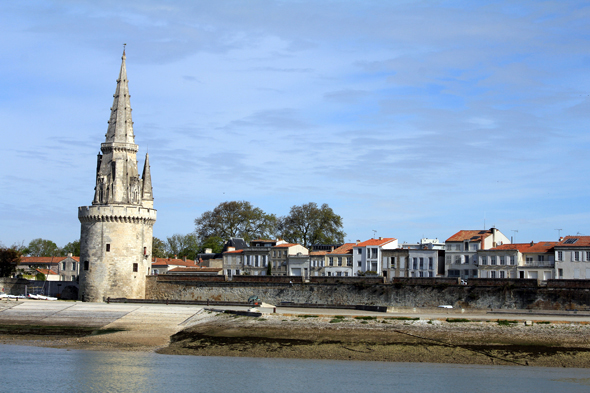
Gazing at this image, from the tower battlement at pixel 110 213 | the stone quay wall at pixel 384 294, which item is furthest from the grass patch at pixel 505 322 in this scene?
the tower battlement at pixel 110 213

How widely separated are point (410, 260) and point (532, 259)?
36.4ft

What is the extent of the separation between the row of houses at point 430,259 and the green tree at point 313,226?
960 cm

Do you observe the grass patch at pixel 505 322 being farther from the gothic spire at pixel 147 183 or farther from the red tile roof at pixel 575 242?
the gothic spire at pixel 147 183

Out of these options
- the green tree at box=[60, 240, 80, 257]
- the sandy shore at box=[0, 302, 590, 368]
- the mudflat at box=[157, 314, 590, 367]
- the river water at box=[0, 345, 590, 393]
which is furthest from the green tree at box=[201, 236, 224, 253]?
the river water at box=[0, 345, 590, 393]

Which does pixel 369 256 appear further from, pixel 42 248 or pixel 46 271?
pixel 42 248

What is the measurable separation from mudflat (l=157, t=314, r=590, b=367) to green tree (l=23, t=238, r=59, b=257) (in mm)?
88266

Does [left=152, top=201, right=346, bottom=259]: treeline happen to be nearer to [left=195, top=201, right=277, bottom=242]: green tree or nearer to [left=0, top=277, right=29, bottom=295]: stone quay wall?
[left=195, top=201, right=277, bottom=242]: green tree

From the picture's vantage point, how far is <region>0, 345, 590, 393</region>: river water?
91.6 ft

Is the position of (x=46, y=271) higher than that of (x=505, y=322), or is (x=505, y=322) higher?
(x=46, y=271)

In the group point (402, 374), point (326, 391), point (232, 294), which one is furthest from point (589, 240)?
point (326, 391)

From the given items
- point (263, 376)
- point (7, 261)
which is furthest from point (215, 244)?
point (263, 376)

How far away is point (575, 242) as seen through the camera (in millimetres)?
58312

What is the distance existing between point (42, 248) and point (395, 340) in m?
99.9

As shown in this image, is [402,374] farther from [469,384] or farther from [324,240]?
[324,240]
